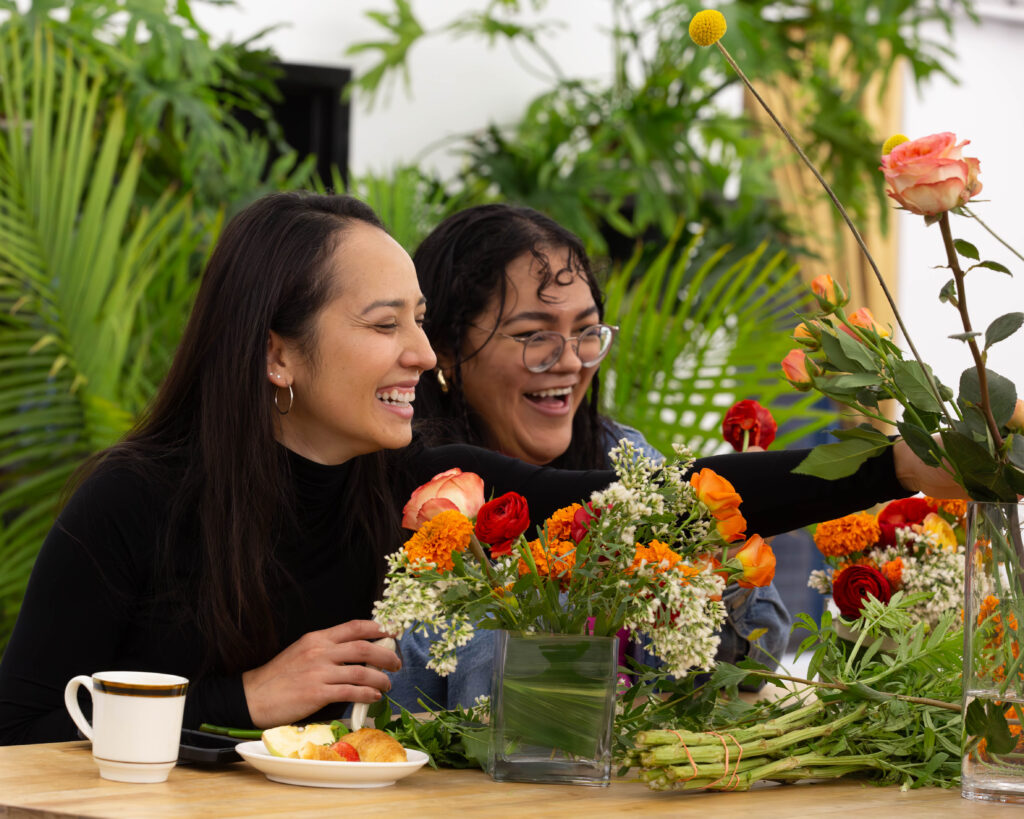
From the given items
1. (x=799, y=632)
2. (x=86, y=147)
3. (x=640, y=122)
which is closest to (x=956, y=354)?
(x=799, y=632)

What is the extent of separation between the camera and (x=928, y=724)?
1262 mm

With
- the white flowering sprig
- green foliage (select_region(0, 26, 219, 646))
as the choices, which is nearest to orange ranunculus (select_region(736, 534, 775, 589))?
the white flowering sprig

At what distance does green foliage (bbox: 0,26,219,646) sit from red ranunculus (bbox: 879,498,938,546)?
1.77 meters

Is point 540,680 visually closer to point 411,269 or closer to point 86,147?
point 411,269

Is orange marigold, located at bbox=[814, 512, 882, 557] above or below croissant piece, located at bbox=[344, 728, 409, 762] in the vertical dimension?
above

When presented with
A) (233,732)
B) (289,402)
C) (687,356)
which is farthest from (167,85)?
(233,732)

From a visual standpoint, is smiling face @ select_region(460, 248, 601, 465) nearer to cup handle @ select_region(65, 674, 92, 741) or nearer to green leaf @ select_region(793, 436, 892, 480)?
A: green leaf @ select_region(793, 436, 892, 480)

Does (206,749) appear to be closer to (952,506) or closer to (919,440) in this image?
(919,440)

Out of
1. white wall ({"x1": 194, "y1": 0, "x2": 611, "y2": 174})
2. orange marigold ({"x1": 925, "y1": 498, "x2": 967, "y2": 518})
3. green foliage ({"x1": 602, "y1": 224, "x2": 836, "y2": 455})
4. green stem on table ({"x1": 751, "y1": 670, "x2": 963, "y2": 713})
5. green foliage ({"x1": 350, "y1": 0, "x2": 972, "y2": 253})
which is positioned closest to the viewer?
green stem on table ({"x1": 751, "y1": 670, "x2": 963, "y2": 713})

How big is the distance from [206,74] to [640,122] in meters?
1.50

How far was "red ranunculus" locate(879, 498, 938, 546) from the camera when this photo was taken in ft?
4.94

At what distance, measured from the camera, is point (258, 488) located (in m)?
1.62

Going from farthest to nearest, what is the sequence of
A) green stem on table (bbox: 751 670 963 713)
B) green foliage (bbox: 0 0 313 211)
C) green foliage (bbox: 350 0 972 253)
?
1. green foliage (bbox: 350 0 972 253)
2. green foliage (bbox: 0 0 313 211)
3. green stem on table (bbox: 751 670 963 713)

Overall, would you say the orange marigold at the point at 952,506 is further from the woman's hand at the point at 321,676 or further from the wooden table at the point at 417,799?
the woman's hand at the point at 321,676
